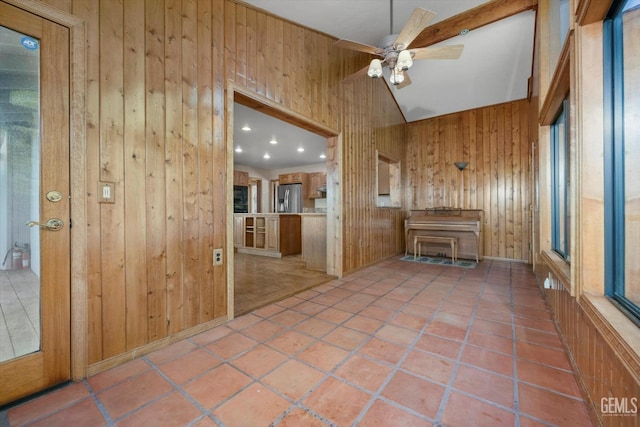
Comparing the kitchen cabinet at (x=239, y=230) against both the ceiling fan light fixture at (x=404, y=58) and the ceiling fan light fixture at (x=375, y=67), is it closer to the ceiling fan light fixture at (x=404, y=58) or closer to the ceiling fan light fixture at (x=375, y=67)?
the ceiling fan light fixture at (x=375, y=67)

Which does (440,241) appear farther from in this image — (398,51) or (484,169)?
(398,51)

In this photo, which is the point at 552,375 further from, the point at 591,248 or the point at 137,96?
the point at 137,96

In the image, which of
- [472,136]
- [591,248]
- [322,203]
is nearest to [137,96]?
[591,248]

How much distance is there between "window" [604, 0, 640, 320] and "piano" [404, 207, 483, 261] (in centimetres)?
363

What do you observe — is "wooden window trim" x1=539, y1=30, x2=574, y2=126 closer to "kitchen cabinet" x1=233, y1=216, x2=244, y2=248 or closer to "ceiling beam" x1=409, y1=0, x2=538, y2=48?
"ceiling beam" x1=409, y1=0, x2=538, y2=48

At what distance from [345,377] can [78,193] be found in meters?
1.82

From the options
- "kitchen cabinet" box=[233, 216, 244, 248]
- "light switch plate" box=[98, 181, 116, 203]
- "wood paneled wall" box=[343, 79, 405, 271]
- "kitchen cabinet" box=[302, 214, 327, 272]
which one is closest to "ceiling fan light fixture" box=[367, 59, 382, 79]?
"wood paneled wall" box=[343, 79, 405, 271]

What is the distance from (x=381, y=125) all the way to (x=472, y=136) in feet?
6.67

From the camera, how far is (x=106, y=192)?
4.99ft

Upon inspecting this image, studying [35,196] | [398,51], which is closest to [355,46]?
[398,51]

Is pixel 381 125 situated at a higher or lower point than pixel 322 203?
higher

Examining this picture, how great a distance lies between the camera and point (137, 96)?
164 centimetres

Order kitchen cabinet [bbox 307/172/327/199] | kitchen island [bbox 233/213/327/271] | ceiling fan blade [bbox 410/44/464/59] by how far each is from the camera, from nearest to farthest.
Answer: ceiling fan blade [bbox 410/44/464/59] → kitchen island [bbox 233/213/327/271] → kitchen cabinet [bbox 307/172/327/199]

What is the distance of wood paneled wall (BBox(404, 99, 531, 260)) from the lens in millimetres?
4750
